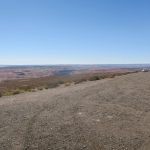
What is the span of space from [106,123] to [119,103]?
5.88 m

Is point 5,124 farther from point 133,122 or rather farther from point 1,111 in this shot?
point 133,122

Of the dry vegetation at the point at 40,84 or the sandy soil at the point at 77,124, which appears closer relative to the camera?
the sandy soil at the point at 77,124

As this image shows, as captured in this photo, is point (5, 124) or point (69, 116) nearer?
point (5, 124)

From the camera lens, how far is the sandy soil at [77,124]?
12336 millimetres

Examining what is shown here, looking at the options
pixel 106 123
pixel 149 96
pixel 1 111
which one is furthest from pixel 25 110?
pixel 149 96

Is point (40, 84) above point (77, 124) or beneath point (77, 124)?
beneath

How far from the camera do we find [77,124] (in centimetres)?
1500

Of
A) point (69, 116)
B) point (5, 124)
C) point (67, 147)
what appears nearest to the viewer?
point (67, 147)

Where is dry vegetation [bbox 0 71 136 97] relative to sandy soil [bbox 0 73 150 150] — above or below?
below

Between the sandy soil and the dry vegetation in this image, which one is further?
the dry vegetation

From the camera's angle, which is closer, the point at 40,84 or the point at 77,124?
the point at 77,124

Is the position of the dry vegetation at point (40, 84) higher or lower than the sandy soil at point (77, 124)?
lower

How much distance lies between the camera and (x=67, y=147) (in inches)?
471

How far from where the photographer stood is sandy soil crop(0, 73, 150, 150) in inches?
486
